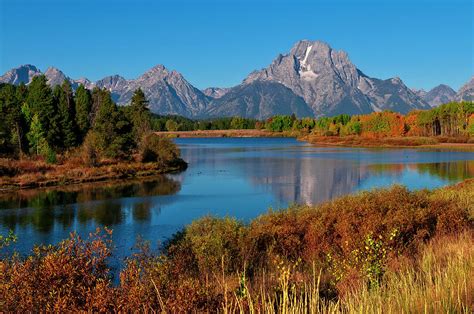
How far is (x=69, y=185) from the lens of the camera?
54.9 metres

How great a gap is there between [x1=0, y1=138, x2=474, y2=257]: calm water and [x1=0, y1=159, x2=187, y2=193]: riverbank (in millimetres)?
3620

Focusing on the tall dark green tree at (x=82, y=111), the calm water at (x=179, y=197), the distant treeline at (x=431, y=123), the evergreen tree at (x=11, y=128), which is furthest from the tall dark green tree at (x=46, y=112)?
the distant treeline at (x=431, y=123)

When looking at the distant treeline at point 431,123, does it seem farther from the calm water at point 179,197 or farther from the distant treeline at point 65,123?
the distant treeline at point 65,123

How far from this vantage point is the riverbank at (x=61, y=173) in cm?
5341

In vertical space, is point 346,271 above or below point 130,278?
below

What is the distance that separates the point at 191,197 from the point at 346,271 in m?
34.7

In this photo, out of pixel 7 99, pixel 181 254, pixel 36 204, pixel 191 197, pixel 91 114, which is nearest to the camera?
pixel 181 254

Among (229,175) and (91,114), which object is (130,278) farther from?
(91,114)

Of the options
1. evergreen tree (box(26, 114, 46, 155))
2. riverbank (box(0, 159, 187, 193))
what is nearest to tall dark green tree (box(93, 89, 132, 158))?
riverbank (box(0, 159, 187, 193))

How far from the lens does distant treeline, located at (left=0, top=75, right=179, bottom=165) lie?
69.1 m

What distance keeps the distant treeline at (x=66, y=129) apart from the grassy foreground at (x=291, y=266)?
4984cm

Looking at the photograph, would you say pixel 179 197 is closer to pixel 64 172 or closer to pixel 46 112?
pixel 64 172

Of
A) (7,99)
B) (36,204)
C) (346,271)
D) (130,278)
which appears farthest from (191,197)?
(7,99)

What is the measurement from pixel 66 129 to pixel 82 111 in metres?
13.0
